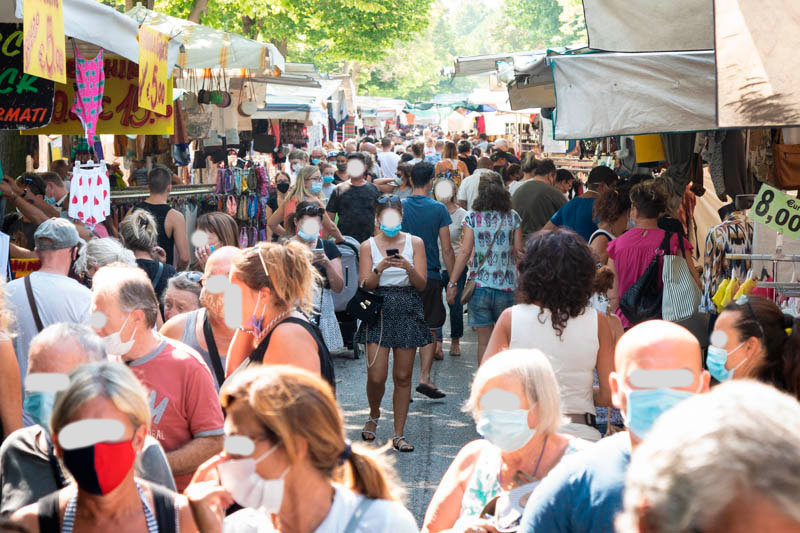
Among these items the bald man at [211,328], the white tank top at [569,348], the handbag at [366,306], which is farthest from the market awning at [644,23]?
the bald man at [211,328]

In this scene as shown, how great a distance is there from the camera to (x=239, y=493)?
95.3 inches

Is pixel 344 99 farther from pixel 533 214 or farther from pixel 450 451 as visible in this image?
pixel 450 451

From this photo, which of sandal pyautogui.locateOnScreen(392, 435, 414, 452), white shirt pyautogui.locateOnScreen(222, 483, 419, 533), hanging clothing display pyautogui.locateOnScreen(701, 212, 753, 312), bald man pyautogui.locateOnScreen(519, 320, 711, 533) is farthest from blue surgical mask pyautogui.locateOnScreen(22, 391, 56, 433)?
sandal pyautogui.locateOnScreen(392, 435, 414, 452)

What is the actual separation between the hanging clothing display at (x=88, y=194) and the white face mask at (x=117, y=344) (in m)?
3.49

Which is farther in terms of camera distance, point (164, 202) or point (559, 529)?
point (164, 202)

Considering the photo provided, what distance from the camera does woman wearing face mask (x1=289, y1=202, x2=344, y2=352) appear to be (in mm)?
7350

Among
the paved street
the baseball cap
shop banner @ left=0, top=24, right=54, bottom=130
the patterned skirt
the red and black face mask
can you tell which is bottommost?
the paved street

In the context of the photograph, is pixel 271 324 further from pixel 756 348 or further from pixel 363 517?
pixel 756 348

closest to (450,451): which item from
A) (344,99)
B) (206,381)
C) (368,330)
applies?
(368,330)

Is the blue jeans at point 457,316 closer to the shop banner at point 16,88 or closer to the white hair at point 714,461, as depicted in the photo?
the shop banner at point 16,88

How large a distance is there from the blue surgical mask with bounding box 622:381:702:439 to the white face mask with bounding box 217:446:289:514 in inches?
37.6

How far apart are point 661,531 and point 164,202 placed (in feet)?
25.1

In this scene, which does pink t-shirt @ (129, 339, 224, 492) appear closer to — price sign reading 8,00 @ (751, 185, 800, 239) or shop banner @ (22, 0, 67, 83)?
shop banner @ (22, 0, 67, 83)

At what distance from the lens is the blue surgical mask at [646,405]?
8.50ft
